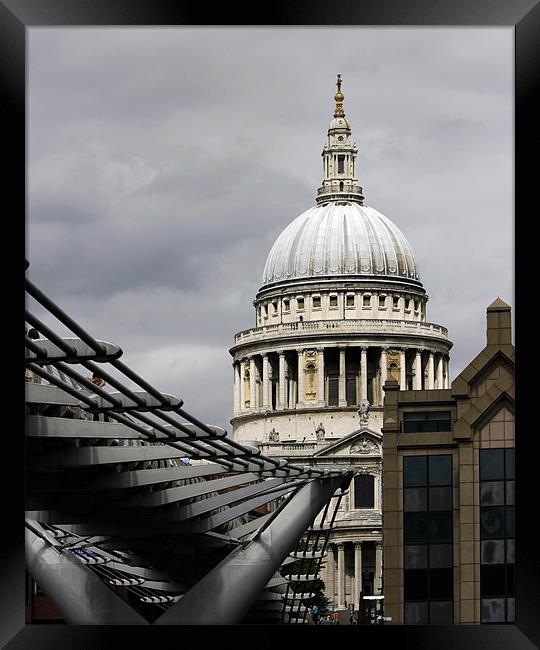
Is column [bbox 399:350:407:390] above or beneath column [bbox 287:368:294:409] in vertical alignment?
above

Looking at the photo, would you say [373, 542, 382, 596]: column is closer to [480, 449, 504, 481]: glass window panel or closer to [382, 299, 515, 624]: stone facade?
[382, 299, 515, 624]: stone facade

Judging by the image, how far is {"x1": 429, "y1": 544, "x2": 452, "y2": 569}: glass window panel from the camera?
56.3 metres

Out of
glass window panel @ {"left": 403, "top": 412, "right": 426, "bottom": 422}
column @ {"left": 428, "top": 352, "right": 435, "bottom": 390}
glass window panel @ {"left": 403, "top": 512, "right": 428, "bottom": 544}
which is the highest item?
column @ {"left": 428, "top": 352, "right": 435, "bottom": 390}

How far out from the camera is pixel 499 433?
5844 centimetres

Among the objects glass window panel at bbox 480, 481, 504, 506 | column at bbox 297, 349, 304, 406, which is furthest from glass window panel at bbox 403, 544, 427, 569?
column at bbox 297, 349, 304, 406

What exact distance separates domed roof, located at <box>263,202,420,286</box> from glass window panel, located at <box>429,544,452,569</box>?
107680 millimetres

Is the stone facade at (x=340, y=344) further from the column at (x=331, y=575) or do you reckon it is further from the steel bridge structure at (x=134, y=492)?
the steel bridge structure at (x=134, y=492)

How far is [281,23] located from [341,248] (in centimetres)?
15647

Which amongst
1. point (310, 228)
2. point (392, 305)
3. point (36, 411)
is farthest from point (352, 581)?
point (36, 411)

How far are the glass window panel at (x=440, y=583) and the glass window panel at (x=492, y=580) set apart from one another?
4.57 feet

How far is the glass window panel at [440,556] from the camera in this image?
56.3m

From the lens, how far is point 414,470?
59312 mm

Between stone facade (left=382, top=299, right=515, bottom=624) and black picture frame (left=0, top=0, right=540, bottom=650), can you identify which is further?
stone facade (left=382, top=299, right=515, bottom=624)

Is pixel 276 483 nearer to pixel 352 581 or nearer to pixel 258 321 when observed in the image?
pixel 352 581
